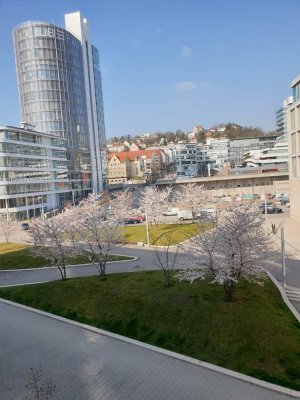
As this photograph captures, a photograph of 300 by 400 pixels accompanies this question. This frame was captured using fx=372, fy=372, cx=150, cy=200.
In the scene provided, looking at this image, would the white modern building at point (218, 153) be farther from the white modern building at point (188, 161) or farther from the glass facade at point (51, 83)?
the glass facade at point (51, 83)

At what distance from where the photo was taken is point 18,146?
63625 mm

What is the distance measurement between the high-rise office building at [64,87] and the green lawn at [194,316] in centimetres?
6571

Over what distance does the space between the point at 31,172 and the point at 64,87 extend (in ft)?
101

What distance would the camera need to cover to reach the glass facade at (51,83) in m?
84.9

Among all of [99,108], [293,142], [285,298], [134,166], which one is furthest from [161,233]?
[134,166]

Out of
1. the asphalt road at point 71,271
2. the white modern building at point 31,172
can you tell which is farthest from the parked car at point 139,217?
the asphalt road at point 71,271

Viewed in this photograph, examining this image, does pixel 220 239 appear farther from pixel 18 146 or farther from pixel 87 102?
pixel 87 102

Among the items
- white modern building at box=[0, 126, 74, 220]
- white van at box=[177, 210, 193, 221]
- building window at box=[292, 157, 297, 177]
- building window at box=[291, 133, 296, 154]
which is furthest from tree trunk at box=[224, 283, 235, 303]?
white modern building at box=[0, 126, 74, 220]

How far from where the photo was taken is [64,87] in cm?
8919

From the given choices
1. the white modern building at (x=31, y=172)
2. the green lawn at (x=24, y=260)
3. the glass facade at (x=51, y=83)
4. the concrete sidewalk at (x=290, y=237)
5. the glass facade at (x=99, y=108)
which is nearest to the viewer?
the concrete sidewalk at (x=290, y=237)

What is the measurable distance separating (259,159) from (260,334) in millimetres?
112293

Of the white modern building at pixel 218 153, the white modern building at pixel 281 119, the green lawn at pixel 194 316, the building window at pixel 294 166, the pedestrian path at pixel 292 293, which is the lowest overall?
the pedestrian path at pixel 292 293

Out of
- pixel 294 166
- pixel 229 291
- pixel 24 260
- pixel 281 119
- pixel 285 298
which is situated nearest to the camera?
pixel 229 291

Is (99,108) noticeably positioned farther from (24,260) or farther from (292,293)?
(292,293)
